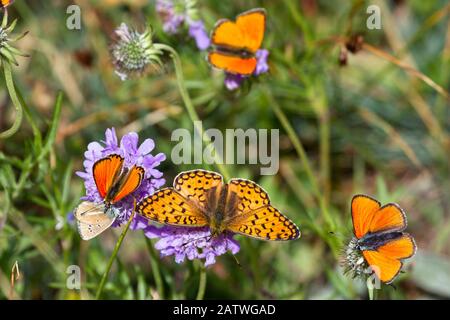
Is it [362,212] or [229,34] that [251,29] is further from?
[362,212]

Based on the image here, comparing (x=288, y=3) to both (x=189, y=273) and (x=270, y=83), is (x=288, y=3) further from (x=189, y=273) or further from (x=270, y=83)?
(x=189, y=273)

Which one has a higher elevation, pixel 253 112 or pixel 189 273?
pixel 253 112

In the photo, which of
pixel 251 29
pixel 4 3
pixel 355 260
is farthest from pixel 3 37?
pixel 355 260

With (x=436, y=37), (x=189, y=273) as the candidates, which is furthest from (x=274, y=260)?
(x=436, y=37)

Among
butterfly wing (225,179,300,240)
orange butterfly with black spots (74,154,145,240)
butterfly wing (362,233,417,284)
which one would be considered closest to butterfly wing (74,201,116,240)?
orange butterfly with black spots (74,154,145,240)

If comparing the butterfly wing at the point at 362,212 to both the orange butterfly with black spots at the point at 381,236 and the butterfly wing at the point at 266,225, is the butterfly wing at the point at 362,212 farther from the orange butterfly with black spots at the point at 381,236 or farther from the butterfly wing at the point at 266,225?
the butterfly wing at the point at 266,225

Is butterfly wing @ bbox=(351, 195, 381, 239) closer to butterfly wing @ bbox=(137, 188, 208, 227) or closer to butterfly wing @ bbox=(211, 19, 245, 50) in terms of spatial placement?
butterfly wing @ bbox=(137, 188, 208, 227)
